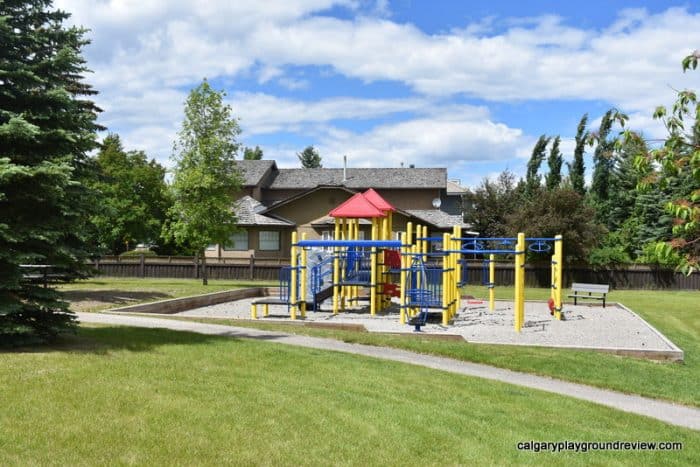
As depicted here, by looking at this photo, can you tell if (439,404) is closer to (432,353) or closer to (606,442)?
(606,442)

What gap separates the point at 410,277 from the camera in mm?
20344

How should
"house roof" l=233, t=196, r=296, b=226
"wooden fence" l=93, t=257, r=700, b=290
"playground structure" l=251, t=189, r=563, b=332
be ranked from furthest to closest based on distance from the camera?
"house roof" l=233, t=196, r=296, b=226, "wooden fence" l=93, t=257, r=700, b=290, "playground structure" l=251, t=189, r=563, b=332

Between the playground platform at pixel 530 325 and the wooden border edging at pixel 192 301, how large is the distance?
18.9 inches

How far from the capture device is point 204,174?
32906mm

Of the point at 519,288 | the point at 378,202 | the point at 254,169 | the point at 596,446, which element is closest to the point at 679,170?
the point at 596,446

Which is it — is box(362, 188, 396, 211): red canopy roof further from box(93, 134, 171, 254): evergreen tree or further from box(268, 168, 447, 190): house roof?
box(268, 168, 447, 190): house roof

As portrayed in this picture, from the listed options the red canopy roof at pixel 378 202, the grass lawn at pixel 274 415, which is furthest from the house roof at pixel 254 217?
the grass lawn at pixel 274 415

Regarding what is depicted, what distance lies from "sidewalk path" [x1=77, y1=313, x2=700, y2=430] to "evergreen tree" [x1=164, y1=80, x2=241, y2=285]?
15015mm

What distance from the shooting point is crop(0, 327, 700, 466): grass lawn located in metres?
6.95

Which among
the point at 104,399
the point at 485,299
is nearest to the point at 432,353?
the point at 104,399

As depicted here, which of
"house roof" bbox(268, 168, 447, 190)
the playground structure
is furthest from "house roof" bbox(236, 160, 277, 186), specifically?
the playground structure

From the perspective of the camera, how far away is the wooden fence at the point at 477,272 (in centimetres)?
3872

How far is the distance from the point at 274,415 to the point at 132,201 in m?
43.8

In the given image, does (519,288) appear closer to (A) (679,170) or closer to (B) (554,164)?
(A) (679,170)
